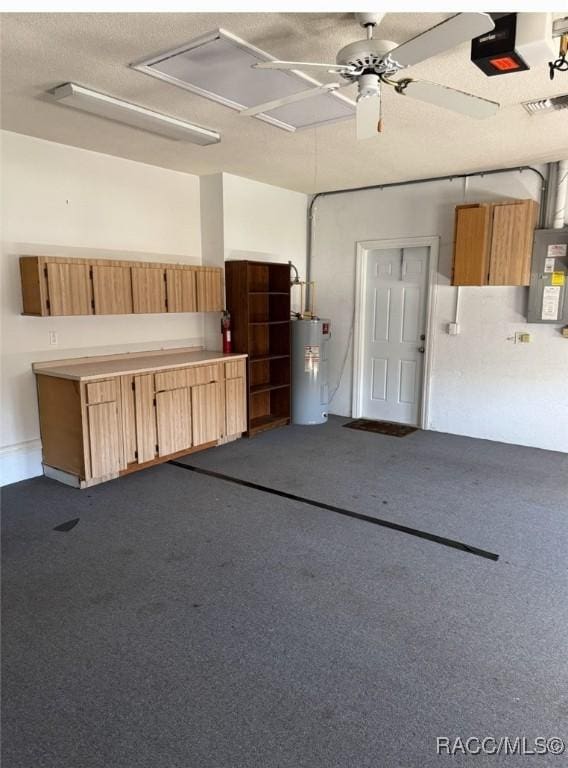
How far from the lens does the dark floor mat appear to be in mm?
5805

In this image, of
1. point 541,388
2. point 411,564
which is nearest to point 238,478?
point 411,564

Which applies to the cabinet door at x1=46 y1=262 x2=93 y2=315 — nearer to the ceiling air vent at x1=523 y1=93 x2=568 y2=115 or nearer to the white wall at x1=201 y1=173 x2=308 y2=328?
the white wall at x1=201 y1=173 x2=308 y2=328

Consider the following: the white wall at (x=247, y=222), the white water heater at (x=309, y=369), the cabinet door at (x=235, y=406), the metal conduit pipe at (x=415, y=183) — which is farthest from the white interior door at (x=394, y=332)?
the cabinet door at (x=235, y=406)

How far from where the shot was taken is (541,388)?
5.12 m

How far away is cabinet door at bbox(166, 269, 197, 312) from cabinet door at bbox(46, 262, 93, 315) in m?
0.87

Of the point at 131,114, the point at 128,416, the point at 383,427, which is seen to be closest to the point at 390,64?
the point at 131,114

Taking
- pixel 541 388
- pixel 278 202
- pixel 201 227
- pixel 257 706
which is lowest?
pixel 257 706

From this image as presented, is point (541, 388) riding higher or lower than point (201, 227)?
lower

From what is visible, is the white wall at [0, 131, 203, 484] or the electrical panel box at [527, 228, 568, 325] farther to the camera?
the electrical panel box at [527, 228, 568, 325]

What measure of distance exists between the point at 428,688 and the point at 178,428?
320cm

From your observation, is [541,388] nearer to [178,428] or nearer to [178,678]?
[178,428]

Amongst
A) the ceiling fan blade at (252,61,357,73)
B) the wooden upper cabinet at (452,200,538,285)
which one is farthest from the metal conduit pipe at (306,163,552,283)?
the ceiling fan blade at (252,61,357,73)

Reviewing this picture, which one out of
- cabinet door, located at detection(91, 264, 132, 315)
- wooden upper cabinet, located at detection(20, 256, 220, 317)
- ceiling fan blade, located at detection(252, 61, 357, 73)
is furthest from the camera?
cabinet door, located at detection(91, 264, 132, 315)

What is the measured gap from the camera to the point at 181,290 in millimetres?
5055
